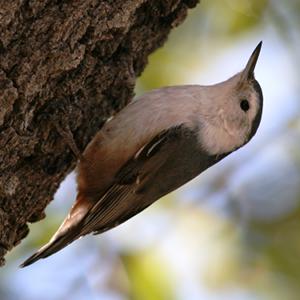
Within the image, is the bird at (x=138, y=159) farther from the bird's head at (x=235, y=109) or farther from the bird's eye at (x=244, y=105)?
the bird's eye at (x=244, y=105)

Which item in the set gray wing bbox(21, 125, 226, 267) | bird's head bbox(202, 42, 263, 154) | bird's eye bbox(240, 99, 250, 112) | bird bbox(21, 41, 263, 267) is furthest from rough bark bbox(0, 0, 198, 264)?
bird's eye bbox(240, 99, 250, 112)

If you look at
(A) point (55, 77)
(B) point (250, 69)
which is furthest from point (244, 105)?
(A) point (55, 77)

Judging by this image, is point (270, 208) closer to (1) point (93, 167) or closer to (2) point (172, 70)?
(2) point (172, 70)

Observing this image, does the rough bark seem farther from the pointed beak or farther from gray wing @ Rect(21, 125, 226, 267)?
the pointed beak

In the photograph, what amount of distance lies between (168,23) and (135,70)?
287mm

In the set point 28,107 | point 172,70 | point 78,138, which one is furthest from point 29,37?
point 172,70

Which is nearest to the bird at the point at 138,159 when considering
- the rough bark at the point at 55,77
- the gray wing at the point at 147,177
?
the gray wing at the point at 147,177

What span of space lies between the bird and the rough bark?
0.11 meters

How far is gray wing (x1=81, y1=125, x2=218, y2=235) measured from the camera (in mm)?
3764

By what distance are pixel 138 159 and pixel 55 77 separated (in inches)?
31.9

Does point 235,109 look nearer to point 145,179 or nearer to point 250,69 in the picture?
point 250,69

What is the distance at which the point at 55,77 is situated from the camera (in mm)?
3221

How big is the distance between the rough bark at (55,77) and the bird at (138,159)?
110mm

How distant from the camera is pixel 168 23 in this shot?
149 inches
